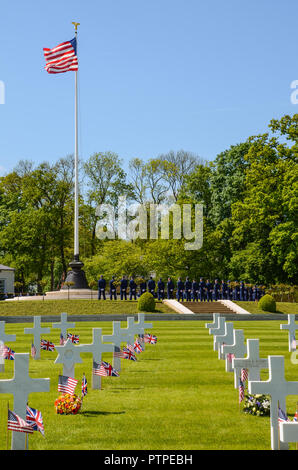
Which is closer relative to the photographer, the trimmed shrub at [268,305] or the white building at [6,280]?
the trimmed shrub at [268,305]

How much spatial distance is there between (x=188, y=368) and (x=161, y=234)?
4652cm

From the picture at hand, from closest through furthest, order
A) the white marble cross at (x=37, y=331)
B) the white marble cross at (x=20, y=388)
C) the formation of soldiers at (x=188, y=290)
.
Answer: the white marble cross at (x=20, y=388) < the white marble cross at (x=37, y=331) < the formation of soldiers at (x=188, y=290)

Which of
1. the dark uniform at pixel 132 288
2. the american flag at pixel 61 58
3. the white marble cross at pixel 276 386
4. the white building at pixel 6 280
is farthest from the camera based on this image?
the white building at pixel 6 280

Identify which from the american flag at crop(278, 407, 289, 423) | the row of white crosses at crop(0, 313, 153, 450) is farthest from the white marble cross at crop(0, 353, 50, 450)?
the american flag at crop(278, 407, 289, 423)

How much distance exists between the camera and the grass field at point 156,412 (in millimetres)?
7738

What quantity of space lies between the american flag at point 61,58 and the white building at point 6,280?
3306cm

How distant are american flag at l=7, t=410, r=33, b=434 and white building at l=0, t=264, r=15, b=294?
61.8 metres

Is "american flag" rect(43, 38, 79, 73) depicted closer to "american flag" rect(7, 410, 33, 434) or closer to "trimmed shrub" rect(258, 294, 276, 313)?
"trimmed shrub" rect(258, 294, 276, 313)

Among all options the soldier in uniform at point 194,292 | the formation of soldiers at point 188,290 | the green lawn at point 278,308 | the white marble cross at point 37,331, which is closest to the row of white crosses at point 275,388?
the white marble cross at point 37,331

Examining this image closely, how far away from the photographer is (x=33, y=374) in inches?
533

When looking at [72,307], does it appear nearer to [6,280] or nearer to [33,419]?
[6,280]

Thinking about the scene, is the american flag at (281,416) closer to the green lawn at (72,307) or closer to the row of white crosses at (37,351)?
the row of white crosses at (37,351)
